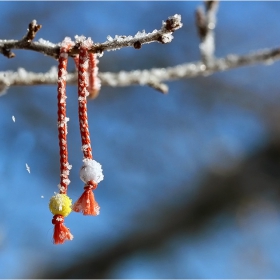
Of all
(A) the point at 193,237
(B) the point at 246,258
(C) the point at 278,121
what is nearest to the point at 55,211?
(A) the point at 193,237

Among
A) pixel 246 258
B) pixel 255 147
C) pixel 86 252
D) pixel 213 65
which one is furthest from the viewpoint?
pixel 246 258

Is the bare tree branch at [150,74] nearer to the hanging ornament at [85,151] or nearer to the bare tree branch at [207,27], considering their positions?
the bare tree branch at [207,27]

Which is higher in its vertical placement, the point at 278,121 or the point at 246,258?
the point at 278,121

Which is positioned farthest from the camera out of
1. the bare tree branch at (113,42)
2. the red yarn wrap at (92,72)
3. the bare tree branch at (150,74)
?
the bare tree branch at (150,74)

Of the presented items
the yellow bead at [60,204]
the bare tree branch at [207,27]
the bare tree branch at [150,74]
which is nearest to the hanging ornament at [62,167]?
the yellow bead at [60,204]

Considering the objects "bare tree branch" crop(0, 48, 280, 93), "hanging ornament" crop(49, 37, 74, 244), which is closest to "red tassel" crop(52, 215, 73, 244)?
"hanging ornament" crop(49, 37, 74, 244)

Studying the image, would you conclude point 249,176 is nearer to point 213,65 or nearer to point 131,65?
point 131,65

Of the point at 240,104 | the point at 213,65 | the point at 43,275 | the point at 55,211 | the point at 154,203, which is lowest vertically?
the point at 55,211

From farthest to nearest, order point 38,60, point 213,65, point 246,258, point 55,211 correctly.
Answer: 1. point 246,258
2. point 38,60
3. point 213,65
4. point 55,211
